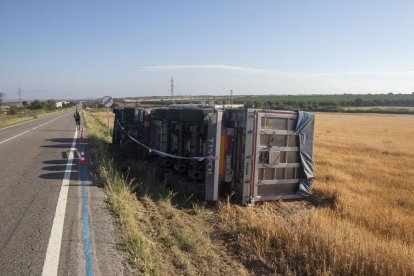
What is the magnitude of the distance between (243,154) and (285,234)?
2.54 metres

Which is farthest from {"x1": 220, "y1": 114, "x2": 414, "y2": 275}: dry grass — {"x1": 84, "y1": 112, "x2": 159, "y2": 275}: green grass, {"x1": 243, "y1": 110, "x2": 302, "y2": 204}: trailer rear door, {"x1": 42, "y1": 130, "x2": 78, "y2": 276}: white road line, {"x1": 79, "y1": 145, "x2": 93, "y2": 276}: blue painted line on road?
{"x1": 42, "y1": 130, "x2": 78, "y2": 276}: white road line

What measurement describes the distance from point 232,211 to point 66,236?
10.2 feet

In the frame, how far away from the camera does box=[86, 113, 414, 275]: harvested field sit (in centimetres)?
470

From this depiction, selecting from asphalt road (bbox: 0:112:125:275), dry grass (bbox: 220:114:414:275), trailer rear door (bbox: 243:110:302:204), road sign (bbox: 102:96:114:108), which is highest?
road sign (bbox: 102:96:114:108)

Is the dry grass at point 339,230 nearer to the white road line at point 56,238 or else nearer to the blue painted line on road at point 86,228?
the blue painted line on road at point 86,228

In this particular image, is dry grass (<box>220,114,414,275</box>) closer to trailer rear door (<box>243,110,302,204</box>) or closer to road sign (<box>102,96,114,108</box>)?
trailer rear door (<box>243,110,302,204</box>)

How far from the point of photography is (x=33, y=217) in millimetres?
5859

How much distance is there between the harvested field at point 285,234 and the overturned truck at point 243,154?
0.35 meters

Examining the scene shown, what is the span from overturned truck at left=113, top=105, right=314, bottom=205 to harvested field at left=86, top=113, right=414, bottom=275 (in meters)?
0.35

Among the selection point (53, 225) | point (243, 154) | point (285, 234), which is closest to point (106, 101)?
point (243, 154)

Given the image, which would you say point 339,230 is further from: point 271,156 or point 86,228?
point 86,228

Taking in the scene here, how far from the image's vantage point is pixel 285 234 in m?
5.49

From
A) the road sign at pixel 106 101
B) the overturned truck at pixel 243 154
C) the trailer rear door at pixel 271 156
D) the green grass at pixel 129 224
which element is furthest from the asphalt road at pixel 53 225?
the road sign at pixel 106 101

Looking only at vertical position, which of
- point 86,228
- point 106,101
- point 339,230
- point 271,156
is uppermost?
point 106,101
